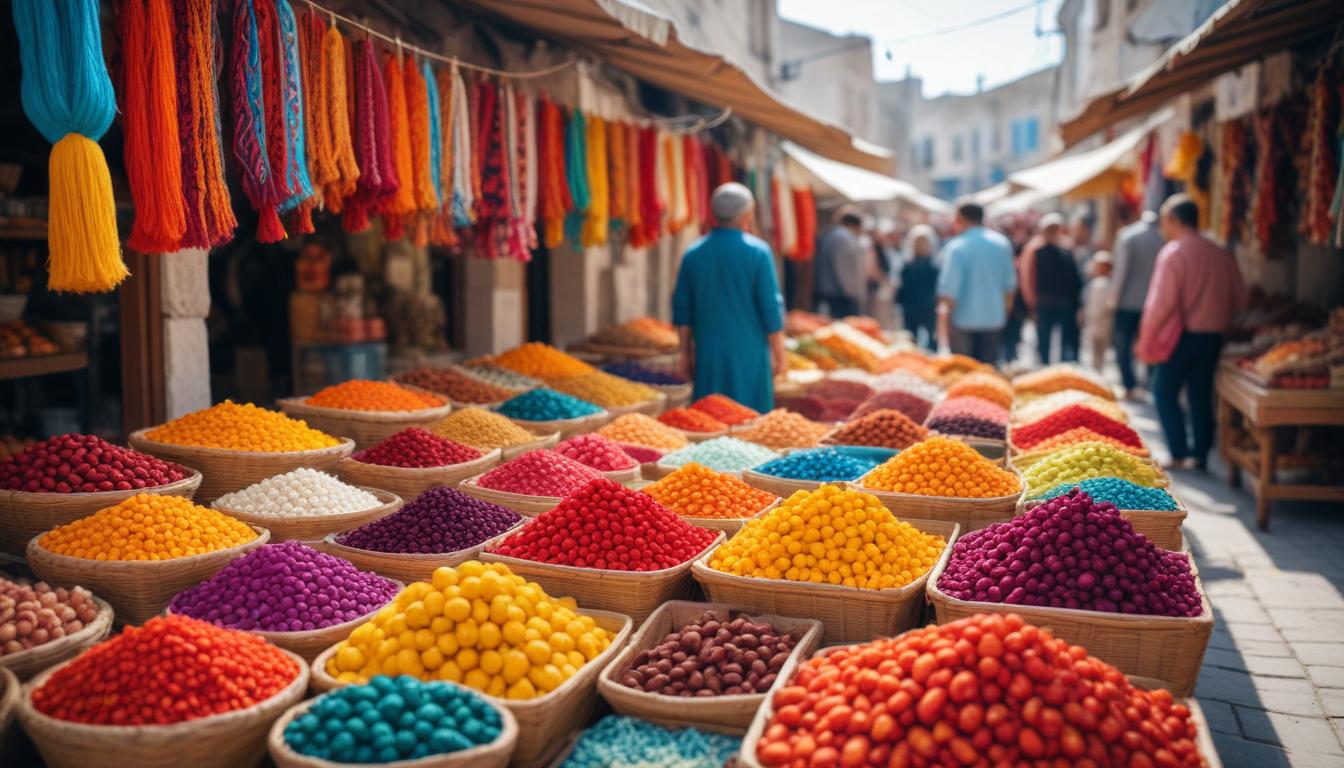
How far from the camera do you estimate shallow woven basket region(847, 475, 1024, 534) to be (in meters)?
3.46

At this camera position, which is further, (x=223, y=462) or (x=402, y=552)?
(x=223, y=462)

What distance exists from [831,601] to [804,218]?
952 centimetres

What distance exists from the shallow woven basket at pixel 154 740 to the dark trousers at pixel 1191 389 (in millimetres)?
6477

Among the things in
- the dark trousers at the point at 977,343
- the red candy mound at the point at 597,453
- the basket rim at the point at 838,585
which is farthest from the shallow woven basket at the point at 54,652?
the dark trousers at the point at 977,343

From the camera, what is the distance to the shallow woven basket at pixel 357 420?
434 cm

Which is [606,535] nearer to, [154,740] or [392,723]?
[392,723]

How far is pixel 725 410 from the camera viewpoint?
5.32 metres

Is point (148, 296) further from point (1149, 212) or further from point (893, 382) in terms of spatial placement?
point (1149, 212)

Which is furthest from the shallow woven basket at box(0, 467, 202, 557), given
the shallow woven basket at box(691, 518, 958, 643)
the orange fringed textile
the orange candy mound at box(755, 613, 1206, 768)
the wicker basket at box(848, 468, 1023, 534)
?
the wicker basket at box(848, 468, 1023, 534)

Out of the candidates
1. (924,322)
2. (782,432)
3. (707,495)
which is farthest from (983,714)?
(924,322)

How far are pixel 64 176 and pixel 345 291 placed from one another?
15.2 feet

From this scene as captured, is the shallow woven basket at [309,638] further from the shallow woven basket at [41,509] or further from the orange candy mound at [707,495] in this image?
the orange candy mound at [707,495]

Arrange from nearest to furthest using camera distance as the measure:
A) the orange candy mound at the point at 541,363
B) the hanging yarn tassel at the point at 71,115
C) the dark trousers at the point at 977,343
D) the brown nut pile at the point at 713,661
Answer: the brown nut pile at the point at 713,661, the hanging yarn tassel at the point at 71,115, the orange candy mound at the point at 541,363, the dark trousers at the point at 977,343

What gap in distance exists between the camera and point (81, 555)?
2.73 meters
